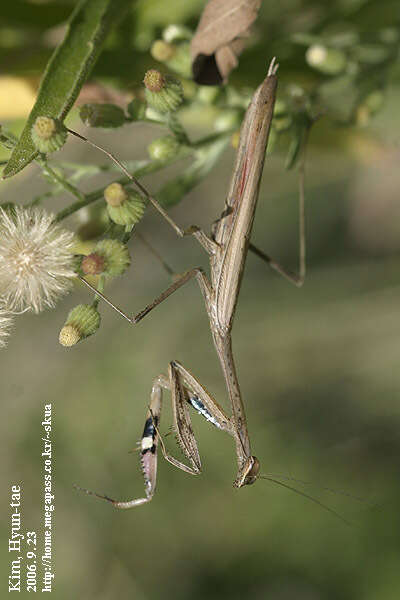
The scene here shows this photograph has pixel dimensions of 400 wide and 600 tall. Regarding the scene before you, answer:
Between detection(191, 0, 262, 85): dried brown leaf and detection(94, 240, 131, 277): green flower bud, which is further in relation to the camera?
detection(191, 0, 262, 85): dried brown leaf

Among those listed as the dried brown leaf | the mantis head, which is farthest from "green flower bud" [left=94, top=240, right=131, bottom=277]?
the mantis head

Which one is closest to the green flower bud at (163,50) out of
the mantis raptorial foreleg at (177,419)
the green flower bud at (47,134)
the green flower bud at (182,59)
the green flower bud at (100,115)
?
the green flower bud at (182,59)

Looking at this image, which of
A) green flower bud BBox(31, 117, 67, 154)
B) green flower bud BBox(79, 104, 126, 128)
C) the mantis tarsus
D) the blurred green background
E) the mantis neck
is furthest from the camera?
the blurred green background

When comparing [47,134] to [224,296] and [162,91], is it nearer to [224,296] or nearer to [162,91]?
[162,91]

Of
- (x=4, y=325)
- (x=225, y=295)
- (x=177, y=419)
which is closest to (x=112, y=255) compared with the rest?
(x=4, y=325)

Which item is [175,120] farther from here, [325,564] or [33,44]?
[325,564]

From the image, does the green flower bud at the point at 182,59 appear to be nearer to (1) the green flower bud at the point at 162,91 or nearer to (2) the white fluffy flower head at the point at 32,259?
(1) the green flower bud at the point at 162,91

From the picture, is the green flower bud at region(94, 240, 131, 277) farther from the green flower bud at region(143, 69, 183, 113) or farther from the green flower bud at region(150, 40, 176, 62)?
the green flower bud at region(150, 40, 176, 62)

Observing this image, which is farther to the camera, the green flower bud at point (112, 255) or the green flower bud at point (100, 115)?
the green flower bud at point (100, 115)
